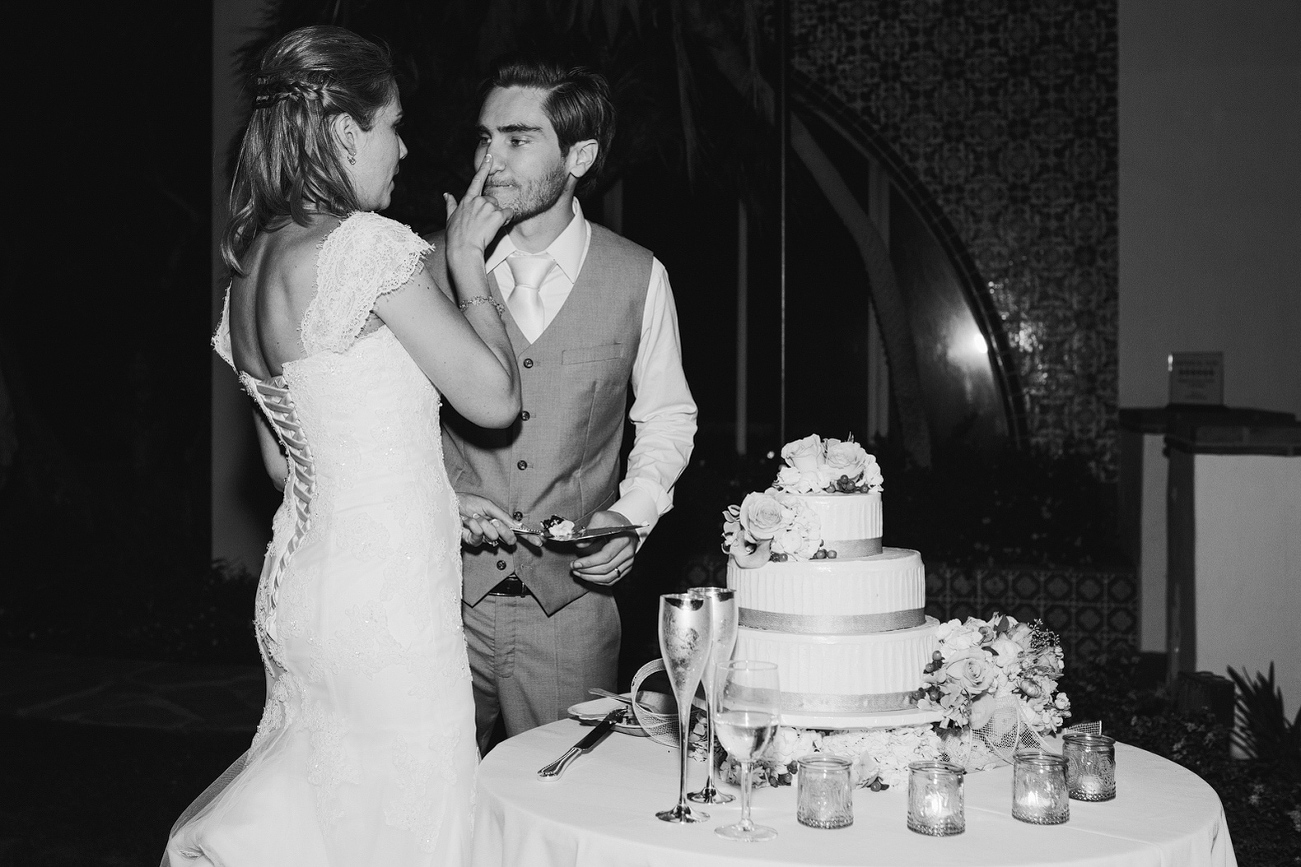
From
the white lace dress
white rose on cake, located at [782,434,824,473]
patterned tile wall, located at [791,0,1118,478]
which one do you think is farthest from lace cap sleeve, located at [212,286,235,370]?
patterned tile wall, located at [791,0,1118,478]

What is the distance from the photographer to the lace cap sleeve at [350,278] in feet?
6.41

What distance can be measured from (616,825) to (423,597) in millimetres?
552

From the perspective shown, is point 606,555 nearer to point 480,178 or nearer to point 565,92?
point 480,178

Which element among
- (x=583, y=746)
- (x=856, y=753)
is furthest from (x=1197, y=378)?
(x=583, y=746)

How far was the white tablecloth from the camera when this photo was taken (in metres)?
1.54

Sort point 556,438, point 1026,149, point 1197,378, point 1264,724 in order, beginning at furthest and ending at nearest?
point 1026,149
point 1197,378
point 1264,724
point 556,438

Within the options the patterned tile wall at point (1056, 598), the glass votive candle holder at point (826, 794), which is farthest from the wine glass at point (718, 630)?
the patterned tile wall at point (1056, 598)

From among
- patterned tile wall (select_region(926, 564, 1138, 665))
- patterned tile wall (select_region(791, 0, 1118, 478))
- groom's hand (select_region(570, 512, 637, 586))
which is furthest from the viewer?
patterned tile wall (select_region(791, 0, 1118, 478))

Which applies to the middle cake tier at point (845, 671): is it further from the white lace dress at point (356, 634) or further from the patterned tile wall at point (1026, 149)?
the patterned tile wall at point (1026, 149)

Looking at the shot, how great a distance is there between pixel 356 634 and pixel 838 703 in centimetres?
73

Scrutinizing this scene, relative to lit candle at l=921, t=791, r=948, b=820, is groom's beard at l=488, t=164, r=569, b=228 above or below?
above

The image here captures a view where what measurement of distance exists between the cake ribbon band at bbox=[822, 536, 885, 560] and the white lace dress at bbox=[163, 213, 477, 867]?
2.01ft

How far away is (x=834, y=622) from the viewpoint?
1.92m

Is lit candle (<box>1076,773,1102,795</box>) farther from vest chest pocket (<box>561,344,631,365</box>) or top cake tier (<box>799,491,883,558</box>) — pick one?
vest chest pocket (<box>561,344,631,365</box>)
